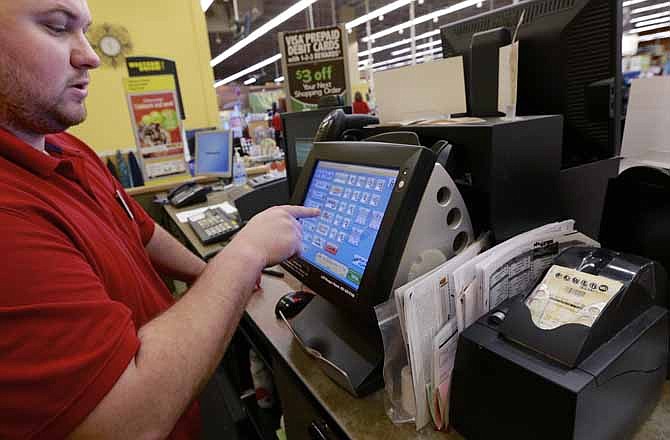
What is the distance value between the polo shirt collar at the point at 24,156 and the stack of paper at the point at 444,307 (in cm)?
63

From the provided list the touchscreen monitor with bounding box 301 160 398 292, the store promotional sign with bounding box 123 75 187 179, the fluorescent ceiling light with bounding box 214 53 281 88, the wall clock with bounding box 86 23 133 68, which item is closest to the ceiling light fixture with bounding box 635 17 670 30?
the fluorescent ceiling light with bounding box 214 53 281 88

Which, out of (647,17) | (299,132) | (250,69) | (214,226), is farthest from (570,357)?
(250,69)

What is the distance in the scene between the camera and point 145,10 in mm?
5074

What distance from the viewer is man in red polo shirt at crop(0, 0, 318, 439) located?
498 millimetres

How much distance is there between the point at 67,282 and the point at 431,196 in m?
0.53

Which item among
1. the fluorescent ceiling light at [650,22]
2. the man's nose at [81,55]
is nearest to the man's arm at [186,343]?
the man's nose at [81,55]

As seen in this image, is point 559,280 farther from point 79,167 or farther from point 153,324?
point 79,167

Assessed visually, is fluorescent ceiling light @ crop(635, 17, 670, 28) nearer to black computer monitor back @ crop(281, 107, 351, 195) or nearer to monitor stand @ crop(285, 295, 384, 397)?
black computer monitor back @ crop(281, 107, 351, 195)

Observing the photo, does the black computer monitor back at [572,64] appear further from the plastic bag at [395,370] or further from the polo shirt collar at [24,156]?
the polo shirt collar at [24,156]

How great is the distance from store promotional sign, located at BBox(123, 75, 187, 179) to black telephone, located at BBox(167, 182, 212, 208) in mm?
276

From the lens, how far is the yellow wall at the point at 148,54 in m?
5.00

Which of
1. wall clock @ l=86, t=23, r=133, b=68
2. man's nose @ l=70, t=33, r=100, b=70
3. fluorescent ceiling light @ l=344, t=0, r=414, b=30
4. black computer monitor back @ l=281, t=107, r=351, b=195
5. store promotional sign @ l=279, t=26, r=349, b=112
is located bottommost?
black computer monitor back @ l=281, t=107, r=351, b=195

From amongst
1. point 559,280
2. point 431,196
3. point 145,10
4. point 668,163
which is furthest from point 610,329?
point 145,10

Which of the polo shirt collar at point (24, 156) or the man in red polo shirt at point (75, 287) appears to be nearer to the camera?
the man in red polo shirt at point (75, 287)
